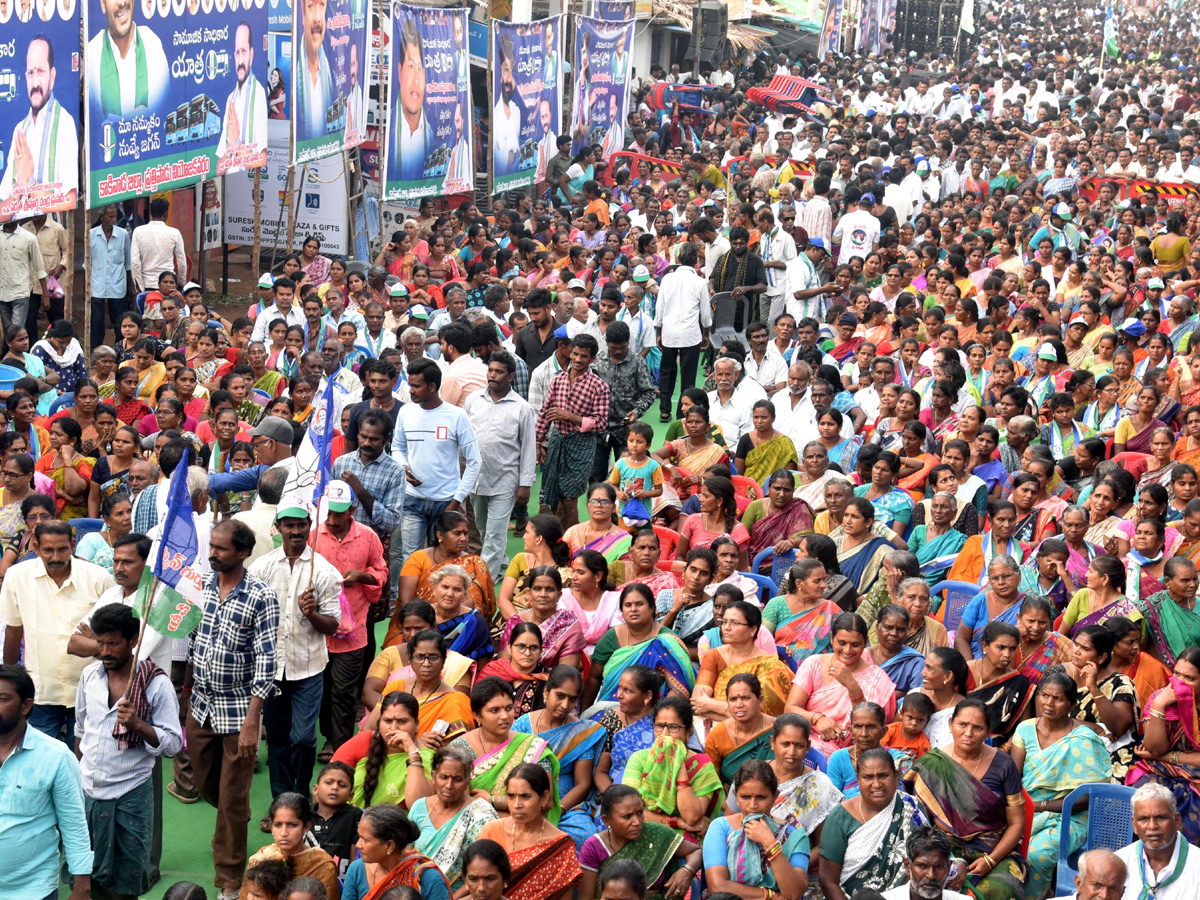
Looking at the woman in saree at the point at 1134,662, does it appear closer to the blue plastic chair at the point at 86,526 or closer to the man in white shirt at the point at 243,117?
the blue plastic chair at the point at 86,526

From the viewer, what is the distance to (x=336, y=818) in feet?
18.4

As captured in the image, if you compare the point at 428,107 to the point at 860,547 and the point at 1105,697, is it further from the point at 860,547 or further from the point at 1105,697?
the point at 1105,697

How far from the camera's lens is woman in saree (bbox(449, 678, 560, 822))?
18.8 ft

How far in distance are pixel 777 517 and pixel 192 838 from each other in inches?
134

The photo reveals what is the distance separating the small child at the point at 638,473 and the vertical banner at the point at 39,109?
4.86m

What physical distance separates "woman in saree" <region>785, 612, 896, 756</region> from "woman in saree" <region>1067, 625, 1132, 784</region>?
2.51ft

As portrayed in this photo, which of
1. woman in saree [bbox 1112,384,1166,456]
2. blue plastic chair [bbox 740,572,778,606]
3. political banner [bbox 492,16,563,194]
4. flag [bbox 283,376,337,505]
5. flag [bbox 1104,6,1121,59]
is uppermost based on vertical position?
flag [bbox 1104,6,1121,59]

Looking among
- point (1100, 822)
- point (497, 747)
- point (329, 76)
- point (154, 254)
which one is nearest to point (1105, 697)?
point (1100, 822)

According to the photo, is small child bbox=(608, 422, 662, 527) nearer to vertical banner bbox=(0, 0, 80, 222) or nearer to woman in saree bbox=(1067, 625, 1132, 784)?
woman in saree bbox=(1067, 625, 1132, 784)

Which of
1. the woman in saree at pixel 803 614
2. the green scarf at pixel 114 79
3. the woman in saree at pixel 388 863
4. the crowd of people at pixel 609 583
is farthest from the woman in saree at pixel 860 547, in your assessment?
the green scarf at pixel 114 79

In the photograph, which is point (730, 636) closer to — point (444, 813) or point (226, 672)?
point (444, 813)

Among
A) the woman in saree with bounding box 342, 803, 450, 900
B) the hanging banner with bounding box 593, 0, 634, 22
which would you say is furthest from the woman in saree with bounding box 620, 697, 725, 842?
the hanging banner with bounding box 593, 0, 634, 22

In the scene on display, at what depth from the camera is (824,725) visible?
20.6 feet

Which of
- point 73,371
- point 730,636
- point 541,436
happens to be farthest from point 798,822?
point 73,371
